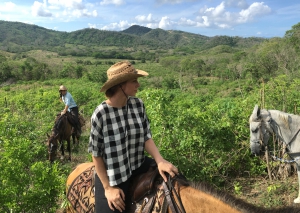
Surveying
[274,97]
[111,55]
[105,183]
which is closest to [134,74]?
[105,183]

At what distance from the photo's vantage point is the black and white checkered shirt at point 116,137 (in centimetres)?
200

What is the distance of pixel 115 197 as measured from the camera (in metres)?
1.98

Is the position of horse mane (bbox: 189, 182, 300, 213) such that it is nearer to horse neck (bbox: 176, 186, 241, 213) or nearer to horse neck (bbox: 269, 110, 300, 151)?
horse neck (bbox: 176, 186, 241, 213)

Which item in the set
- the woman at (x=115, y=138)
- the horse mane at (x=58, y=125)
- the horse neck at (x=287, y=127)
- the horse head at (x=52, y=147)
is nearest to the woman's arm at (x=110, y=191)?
the woman at (x=115, y=138)

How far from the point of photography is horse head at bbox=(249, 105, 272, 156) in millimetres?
4602

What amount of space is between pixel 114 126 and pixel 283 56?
1531 inches

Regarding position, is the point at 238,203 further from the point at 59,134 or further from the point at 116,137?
the point at 59,134

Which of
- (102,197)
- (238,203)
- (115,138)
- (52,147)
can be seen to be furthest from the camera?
(52,147)

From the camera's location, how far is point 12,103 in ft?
63.6

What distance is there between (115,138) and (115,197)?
0.49 metres

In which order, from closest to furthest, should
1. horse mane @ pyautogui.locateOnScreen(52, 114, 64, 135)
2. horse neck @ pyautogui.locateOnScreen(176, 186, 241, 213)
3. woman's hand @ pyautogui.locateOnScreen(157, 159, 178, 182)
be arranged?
horse neck @ pyautogui.locateOnScreen(176, 186, 241, 213) → woman's hand @ pyautogui.locateOnScreen(157, 159, 178, 182) → horse mane @ pyautogui.locateOnScreen(52, 114, 64, 135)

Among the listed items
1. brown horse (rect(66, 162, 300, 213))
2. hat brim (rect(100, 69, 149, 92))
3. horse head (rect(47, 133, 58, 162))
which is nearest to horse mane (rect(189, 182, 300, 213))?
brown horse (rect(66, 162, 300, 213))

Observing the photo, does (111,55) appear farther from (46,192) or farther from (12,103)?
(46,192)

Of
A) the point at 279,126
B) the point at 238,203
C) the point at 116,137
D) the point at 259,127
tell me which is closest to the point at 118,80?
the point at 116,137
